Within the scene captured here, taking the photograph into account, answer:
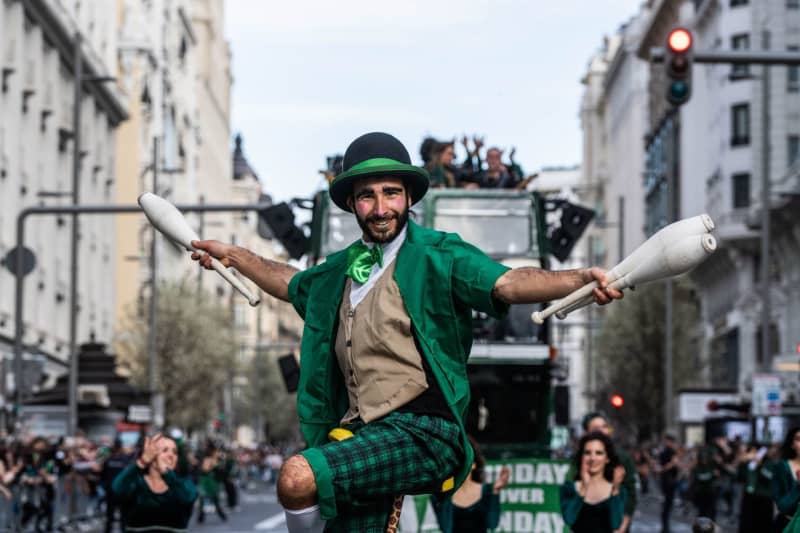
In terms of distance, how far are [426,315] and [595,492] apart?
8157mm

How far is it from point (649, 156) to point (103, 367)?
69.3 m

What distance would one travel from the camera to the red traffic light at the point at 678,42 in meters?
19.1

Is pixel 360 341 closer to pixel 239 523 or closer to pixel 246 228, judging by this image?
pixel 239 523

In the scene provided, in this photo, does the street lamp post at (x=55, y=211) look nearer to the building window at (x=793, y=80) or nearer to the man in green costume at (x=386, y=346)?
the man in green costume at (x=386, y=346)

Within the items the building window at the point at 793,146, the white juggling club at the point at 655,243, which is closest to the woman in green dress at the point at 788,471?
the white juggling club at the point at 655,243

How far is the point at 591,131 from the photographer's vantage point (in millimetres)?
173500

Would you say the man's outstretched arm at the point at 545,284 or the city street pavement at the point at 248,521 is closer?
the man's outstretched arm at the point at 545,284

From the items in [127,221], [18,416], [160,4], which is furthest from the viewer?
[160,4]

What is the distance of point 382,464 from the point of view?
19.3ft

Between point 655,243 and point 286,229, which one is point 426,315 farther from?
point 286,229

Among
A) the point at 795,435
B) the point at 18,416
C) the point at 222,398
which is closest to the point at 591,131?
the point at 222,398

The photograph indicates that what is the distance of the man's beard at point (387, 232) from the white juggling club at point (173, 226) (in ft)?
A: 2.40

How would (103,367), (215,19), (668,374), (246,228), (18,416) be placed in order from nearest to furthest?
1. (18,416)
2. (103,367)
3. (668,374)
4. (215,19)
5. (246,228)

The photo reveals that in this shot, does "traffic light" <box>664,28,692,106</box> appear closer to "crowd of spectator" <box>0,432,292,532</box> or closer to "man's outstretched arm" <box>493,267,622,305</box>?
"crowd of spectator" <box>0,432,292,532</box>
